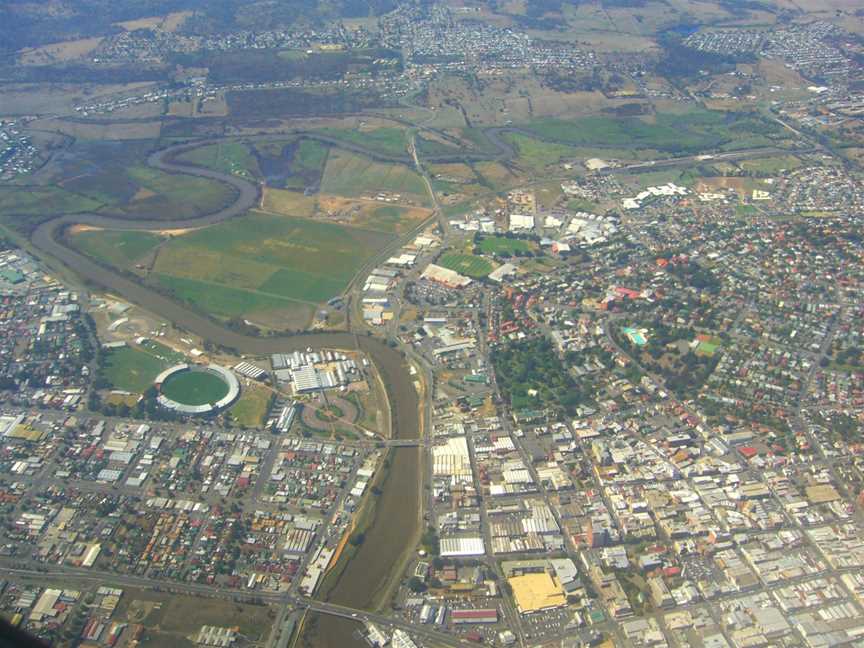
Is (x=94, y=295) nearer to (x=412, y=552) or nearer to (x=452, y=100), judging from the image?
(x=412, y=552)

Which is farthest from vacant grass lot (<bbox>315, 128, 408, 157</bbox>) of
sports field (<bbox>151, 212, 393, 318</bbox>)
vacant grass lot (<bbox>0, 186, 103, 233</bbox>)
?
vacant grass lot (<bbox>0, 186, 103, 233</bbox>)

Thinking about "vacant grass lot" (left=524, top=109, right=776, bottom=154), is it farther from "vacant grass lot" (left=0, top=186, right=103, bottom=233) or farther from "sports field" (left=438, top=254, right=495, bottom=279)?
"vacant grass lot" (left=0, top=186, right=103, bottom=233)

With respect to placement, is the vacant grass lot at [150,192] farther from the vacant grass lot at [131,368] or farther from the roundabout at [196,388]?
the roundabout at [196,388]

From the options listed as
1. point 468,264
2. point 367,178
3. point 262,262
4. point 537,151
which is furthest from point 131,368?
point 537,151

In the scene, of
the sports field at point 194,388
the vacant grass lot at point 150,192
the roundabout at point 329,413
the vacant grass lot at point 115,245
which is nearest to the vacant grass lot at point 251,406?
the sports field at point 194,388

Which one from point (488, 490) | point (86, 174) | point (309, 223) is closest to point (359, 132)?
point (309, 223)

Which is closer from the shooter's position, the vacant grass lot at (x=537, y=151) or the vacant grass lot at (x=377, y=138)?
the vacant grass lot at (x=537, y=151)
